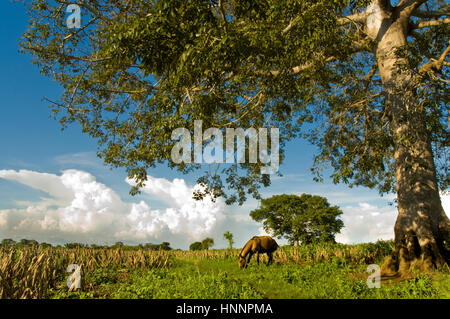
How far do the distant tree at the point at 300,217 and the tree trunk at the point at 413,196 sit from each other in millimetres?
20664

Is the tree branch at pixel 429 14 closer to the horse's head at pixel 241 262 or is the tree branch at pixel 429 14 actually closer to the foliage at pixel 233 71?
the foliage at pixel 233 71

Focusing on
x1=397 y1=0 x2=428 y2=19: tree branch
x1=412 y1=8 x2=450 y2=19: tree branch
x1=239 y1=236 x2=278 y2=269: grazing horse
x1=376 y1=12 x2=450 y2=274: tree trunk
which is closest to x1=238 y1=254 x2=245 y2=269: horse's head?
x1=239 y1=236 x2=278 y2=269: grazing horse

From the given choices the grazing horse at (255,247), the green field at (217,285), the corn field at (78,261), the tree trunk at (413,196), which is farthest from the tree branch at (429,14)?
the grazing horse at (255,247)

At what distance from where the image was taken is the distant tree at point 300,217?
31891 millimetres

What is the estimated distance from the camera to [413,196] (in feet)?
33.5

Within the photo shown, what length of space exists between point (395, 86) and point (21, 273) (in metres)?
12.2

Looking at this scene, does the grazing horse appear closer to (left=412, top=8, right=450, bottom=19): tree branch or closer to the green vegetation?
(left=412, top=8, right=450, bottom=19): tree branch

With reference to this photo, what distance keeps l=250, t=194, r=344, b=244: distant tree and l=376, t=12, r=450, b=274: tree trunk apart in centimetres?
2066

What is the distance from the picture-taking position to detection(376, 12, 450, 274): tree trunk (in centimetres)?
968

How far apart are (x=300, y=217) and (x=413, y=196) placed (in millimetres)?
22967

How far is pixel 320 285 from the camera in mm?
8406
